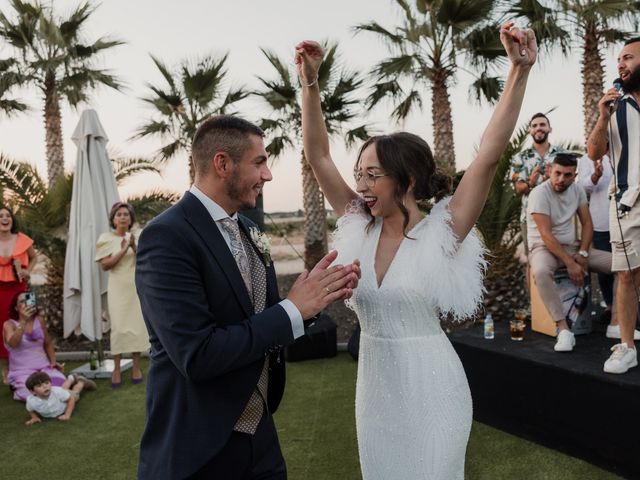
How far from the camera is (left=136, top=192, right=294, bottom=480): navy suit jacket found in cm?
156

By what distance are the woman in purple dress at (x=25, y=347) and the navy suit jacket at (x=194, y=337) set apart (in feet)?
15.7

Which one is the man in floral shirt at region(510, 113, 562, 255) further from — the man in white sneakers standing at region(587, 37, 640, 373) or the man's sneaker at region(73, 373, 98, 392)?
the man's sneaker at region(73, 373, 98, 392)

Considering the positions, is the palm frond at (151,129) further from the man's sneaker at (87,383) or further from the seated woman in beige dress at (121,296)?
the man's sneaker at (87,383)

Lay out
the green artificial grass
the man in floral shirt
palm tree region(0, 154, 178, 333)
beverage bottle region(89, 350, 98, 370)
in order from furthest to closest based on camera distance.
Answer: palm tree region(0, 154, 178, 333) → beverage bottle region(89, 350, 98, 370) → the man in floral shirt → the green artificial grass

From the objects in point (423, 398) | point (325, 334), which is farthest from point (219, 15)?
point (423, 398)

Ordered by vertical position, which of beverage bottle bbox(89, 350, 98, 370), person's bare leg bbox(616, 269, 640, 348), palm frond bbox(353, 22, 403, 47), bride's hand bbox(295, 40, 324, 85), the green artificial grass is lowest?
the green artificial grass

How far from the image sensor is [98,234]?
6695 mm

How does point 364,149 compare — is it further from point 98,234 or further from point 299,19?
point 299,19

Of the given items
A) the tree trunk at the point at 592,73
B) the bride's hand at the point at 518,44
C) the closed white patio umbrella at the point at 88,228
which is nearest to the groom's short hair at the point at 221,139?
the bride's hand at the point at 518,44

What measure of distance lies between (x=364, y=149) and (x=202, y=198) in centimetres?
71

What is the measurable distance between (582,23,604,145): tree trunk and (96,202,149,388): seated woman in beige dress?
9.49 meters

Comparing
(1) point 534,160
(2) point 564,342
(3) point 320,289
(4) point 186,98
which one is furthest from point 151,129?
(3) point 320,289

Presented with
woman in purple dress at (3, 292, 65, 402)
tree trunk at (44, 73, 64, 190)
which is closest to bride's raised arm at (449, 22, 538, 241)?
woman in purple dress at (3, 292, 65, 402)

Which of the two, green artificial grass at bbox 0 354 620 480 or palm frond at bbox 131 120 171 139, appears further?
palm frond at bbox 131 120 171 139
